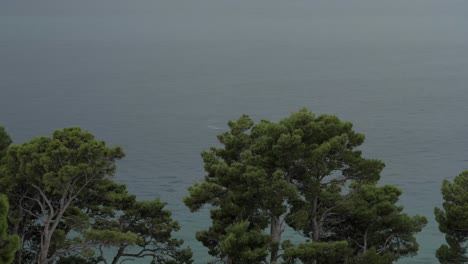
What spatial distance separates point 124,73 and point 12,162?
306 ft

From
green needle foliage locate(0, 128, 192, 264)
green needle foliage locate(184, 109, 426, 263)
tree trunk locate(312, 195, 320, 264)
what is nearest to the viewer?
green needle foliage locate(184, 109, 426, 263)

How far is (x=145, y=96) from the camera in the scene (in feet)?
319

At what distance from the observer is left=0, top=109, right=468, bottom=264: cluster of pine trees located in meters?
25.2

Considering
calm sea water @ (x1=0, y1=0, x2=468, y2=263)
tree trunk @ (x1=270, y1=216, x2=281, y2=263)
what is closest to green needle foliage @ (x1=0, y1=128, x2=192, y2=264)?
tree trunk @ (x1=270, y1=216, x2=281, y2=263)

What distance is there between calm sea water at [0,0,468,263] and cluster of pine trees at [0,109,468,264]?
641 inches

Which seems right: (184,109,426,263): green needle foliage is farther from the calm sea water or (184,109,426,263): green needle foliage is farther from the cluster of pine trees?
the calm sea water

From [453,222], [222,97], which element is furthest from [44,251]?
[222,97]

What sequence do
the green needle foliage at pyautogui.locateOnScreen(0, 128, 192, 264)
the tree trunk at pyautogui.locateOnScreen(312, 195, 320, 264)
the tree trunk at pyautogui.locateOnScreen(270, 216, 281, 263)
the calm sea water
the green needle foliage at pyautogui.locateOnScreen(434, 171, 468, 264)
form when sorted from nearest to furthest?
the green needle foliage at pyautogui.locateOnScreen(0, 128, 192, 264), the tree trunk at pyautogui.locateOnScreen(270, 216, 281, 263), the tree trunk at pyautogui.locateOnScreen(312, 195, 320, 264), the green needle foliage at pyautogui.locateOnScreen(434, 171, 468, 264), the calm sea water

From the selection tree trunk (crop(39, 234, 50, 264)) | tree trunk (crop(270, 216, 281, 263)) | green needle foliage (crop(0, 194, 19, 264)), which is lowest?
green needle foliage (crop(0, 194, 19, 264))

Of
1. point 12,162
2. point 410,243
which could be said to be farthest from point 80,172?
point 410,243

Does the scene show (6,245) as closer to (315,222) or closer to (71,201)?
(71,201)

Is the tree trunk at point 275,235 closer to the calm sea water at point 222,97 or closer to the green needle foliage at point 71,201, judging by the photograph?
the green needle foliage at point 71,201

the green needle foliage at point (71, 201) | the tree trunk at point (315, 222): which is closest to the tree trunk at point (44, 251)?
the green needle foliage at point (71, 201)

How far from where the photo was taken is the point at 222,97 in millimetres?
94688
